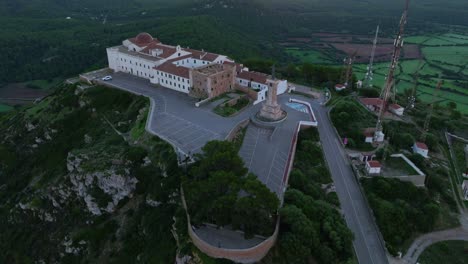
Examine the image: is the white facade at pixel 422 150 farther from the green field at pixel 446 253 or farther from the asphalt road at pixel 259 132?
the green field at pixel 446 253

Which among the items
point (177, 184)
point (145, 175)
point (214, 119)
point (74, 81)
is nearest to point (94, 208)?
point (145, 175)

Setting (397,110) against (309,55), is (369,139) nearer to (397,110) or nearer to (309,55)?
(397,110)

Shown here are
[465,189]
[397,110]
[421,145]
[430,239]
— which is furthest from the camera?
[397,110]

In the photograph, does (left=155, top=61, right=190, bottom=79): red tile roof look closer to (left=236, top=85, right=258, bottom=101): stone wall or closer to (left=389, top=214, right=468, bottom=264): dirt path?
(left=236, top=85, right=258, bottom=101): stone wall

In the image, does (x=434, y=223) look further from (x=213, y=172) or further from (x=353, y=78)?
(x=353, y=78)

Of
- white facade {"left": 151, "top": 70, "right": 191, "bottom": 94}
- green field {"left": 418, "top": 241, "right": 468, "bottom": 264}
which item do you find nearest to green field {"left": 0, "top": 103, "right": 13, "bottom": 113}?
white facade {"left": 151, "top": 70, "right": 191, "bottom": 94}

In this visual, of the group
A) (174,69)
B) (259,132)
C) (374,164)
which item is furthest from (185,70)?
(374,164)

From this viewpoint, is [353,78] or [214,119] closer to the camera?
[214,119]
